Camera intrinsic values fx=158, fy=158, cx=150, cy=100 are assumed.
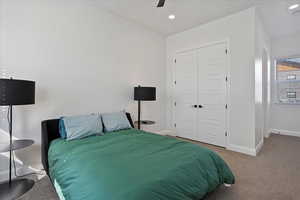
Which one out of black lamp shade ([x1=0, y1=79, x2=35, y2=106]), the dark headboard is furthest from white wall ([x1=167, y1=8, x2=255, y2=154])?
black lamp shade ([x1=0, y1=79, x2=35, y2=106])

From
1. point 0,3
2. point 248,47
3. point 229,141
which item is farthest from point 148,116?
point 0,3

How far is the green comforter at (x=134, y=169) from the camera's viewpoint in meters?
1.14

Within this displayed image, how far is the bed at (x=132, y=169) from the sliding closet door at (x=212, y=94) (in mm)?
1777

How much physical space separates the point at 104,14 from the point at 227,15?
253 centimetres

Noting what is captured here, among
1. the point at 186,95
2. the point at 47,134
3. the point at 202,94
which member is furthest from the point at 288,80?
the point at 47,134

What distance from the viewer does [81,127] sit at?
7.73 feet

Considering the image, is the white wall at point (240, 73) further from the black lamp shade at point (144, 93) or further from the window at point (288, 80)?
the window at point (288, 80)

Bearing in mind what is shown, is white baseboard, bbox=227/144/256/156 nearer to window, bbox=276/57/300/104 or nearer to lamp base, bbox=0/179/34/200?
window, bbox=276/57/300/104

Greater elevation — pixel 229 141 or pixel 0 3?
pixel 0 3

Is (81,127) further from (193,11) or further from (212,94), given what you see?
(193,11)

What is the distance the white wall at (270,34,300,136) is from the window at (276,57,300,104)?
0.44 feet

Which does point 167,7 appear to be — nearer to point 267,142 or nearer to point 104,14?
point 104,14

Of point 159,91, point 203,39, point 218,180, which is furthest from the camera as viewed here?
point 159,91

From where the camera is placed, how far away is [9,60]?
7.11ft
